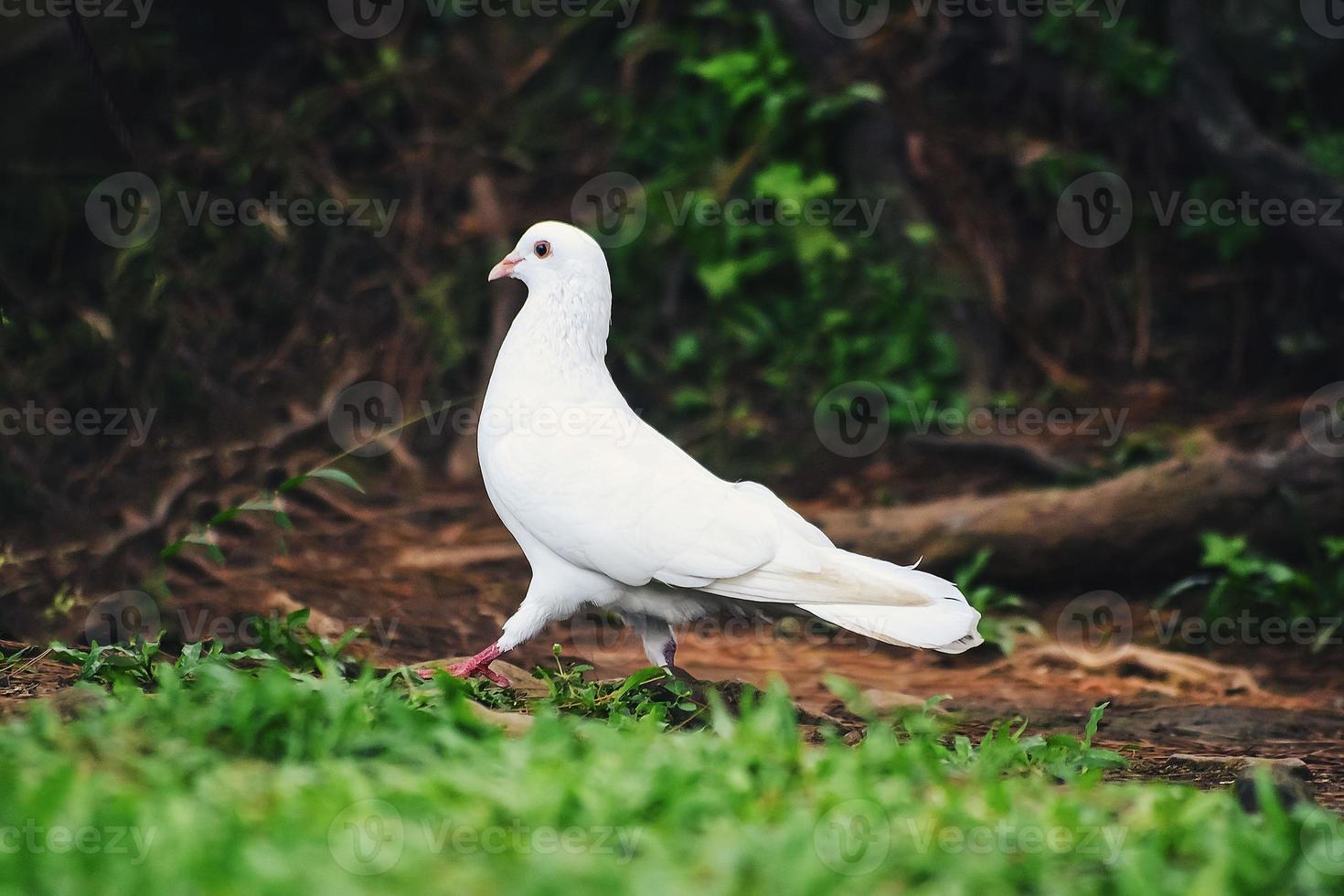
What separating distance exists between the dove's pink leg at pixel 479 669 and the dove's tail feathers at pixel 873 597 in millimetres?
707

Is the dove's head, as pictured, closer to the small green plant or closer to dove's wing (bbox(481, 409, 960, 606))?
dove's wing (bbox(481, 409, 960, 606))

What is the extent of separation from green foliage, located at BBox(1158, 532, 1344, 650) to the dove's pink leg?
3256 millimetres

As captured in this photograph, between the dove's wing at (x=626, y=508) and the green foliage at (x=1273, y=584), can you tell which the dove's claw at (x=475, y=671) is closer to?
the dove's wing at (x=626, y=508)

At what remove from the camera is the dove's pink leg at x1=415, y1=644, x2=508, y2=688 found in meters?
4.09

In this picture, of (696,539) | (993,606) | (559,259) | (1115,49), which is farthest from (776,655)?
(1115,49)

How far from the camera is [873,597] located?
152 inches

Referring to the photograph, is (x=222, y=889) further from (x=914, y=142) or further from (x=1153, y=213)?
(x=1153, y=213)

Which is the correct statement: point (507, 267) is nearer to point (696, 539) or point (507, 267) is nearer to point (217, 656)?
point (696, 539)

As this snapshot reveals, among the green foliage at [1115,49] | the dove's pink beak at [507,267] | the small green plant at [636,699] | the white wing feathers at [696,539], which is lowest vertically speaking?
the small green plant at [636,699]

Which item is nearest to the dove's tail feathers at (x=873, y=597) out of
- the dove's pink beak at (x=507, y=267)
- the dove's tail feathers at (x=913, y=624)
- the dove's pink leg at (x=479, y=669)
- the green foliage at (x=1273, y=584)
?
the dove's tail feathers at (x=913, y=624)

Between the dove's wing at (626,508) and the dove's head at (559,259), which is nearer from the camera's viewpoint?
the dove's wing at (626,508)

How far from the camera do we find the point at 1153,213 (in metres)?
7.86

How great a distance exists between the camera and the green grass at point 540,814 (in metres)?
2.36

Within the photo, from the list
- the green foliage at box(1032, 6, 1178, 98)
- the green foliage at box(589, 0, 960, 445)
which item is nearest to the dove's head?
the green foliage at box(589, 0, 960, 445)
